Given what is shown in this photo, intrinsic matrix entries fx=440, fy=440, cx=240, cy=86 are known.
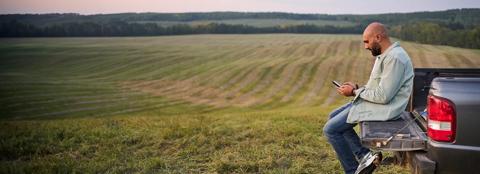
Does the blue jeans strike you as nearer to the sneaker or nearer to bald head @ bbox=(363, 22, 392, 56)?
the sneaker

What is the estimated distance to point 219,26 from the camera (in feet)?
391

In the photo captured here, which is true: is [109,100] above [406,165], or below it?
below

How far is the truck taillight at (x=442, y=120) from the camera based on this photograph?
13.2 ft

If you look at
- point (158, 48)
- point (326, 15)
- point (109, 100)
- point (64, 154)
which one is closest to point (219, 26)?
point (158, 48)

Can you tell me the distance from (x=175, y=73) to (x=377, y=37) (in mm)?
55871

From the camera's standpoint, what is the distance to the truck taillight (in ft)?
13.2

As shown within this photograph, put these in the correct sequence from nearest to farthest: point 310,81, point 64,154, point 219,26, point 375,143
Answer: point 375,143 < point 64,154 < point 310,81 < point 219,26

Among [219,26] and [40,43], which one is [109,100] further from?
[219,26]

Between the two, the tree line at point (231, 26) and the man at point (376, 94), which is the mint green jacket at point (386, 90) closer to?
the man at point (376, 94)

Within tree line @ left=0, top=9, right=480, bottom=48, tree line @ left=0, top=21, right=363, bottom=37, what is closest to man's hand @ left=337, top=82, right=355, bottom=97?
tree line @ left=0, top=9, right=480, bottom=48

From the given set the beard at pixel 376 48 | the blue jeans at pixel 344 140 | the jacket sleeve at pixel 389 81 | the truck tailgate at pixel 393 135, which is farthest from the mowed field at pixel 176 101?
the beard at pixel 376 48

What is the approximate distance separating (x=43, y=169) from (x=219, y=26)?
114 metres

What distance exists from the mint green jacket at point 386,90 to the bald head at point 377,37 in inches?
4.1

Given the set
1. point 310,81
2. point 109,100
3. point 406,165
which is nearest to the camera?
point 406,165
